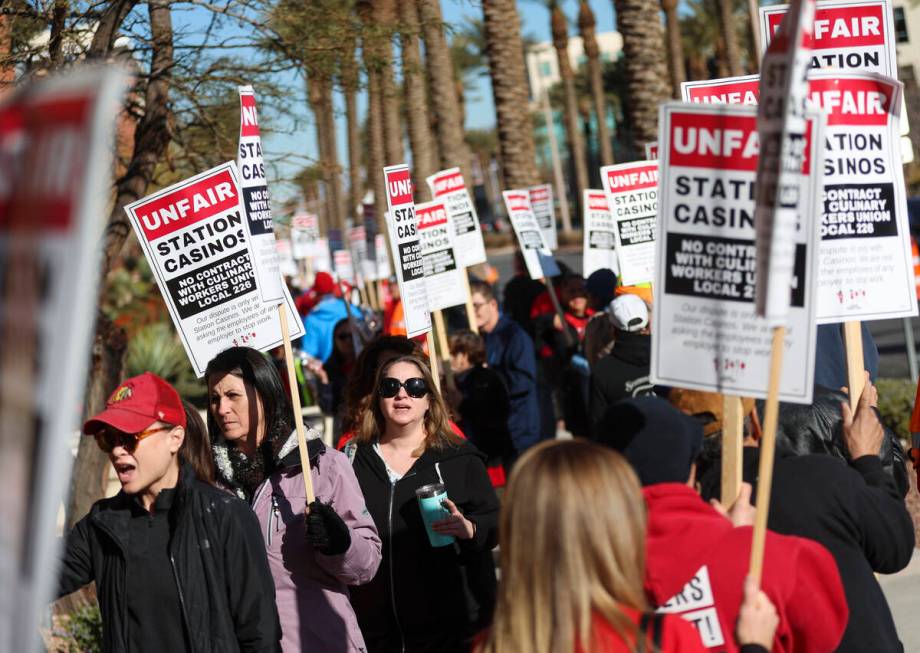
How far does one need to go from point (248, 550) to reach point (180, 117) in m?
5.60

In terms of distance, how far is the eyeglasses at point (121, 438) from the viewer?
3.99m

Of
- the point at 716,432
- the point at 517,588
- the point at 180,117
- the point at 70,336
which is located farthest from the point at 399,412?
the point at 180,117

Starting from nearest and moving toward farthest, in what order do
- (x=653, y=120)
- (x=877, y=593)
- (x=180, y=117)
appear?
(x=877, y=593) → (x=180, y=117) → (x=653, y=120)

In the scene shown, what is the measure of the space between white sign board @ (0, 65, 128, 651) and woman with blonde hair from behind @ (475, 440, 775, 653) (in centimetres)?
131

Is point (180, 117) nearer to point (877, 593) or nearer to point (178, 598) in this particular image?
point (178, 598)

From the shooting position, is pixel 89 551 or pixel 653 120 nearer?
pixel 89 551

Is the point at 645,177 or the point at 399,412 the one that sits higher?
the point at 645,177

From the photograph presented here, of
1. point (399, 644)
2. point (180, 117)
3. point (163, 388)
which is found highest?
point (180, 117)

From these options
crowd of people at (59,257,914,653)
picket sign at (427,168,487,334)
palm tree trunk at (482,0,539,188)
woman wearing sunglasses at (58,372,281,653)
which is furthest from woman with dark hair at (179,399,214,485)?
palm tree trunk at (482,0,539,188)

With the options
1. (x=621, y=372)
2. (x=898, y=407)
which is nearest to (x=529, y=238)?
(x=898, y=407)

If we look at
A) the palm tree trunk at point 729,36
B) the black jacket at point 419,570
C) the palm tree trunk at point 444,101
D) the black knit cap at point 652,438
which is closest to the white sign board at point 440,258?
the black jacket at point 419,570

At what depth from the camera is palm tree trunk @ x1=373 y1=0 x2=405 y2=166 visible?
8820 mm

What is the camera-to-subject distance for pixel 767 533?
304cm

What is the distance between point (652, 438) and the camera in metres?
3.05
